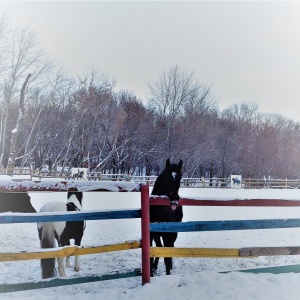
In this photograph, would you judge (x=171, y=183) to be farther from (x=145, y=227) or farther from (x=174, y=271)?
(x=174, y=271)

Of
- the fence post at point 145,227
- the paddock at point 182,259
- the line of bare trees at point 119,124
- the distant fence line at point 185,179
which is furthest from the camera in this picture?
the distant fence line at point 185,179

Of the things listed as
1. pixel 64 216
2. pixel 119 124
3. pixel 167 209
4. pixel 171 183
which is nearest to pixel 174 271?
pixel 167 209

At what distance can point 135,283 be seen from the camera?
411cm

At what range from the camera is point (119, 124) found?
1521 centimetres

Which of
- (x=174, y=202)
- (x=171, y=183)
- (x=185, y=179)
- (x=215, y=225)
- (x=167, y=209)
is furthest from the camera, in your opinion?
(x=185, y=179)

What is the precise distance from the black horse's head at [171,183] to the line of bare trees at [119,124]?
29.7 feet

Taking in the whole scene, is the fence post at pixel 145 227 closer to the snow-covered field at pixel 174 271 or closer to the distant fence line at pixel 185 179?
the snow-covered field at pixel 174 271

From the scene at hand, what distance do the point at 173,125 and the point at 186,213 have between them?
369 centimetres

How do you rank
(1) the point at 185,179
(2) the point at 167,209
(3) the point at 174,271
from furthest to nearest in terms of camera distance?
(1) the point at 185,179
(3) the point at 174,271
(2) the point at 167,209

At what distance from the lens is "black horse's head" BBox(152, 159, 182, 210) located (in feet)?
13.4

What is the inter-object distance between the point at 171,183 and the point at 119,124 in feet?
36.0

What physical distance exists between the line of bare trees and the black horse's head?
9.06 metres

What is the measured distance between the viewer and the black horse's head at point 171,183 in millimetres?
4097

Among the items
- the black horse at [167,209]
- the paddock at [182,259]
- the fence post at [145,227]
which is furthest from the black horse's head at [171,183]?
the paddock at [182,259]
